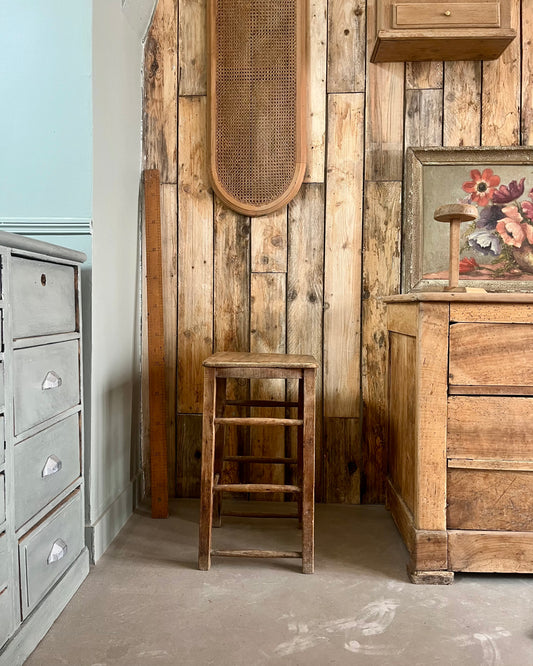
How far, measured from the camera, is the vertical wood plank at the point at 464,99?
95.0 inches

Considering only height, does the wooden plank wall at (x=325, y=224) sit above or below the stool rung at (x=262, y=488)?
above

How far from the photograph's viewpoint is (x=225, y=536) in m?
2.16

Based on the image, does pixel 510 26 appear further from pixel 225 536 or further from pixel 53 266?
pixel 225 536

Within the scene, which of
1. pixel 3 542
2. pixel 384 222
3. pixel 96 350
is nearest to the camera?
pixel 3 542

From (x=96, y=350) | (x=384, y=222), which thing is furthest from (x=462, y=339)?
(x=96, y=350)

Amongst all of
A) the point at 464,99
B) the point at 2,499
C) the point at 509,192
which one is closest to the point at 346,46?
the point at 464,99

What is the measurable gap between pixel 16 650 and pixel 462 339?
4.78 feet

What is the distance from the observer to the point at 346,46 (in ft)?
7.97

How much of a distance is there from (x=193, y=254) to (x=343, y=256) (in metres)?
0.64

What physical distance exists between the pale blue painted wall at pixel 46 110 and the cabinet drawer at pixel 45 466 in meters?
0.72

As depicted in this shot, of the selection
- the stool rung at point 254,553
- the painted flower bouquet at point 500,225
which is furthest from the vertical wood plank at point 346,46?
the stool rung at point 254,553

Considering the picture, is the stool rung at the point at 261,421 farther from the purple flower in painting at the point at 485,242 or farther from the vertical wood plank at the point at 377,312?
the purple flower in painting at the point at 485,242

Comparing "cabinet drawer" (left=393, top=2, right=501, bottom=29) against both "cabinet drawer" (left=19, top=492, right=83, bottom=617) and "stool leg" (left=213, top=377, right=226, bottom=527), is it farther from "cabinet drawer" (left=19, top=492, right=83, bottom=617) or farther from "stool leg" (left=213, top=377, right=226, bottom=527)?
"cabinet drawer" (left=19, top=492, right=83, bottom=617)

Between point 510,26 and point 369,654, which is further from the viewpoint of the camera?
point 510,26
